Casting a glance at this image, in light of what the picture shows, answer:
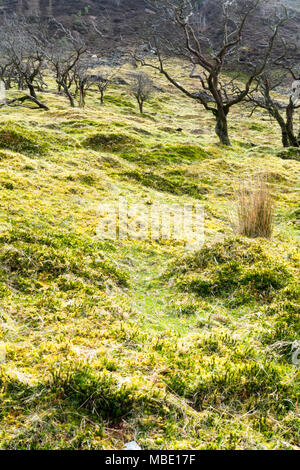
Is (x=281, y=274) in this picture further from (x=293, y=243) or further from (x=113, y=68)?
(x=113, y=68)

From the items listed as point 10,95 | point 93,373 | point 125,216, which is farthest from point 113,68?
point 93,373

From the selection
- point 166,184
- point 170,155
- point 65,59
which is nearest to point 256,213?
point 166,184

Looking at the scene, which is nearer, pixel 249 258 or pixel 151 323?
pixel 151 323

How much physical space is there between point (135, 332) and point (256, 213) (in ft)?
9.24

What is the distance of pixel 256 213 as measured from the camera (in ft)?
14.9

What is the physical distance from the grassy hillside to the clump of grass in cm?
40

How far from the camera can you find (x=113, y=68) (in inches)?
2248

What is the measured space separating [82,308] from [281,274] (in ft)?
7.17

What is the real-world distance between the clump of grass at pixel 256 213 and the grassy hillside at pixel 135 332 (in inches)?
15.7

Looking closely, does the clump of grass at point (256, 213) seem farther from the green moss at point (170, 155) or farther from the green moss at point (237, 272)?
the green moss at point (170, 155)

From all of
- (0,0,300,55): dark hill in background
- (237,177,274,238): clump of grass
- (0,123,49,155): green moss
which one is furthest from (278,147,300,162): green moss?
(0,0,300,55): dark hill in background

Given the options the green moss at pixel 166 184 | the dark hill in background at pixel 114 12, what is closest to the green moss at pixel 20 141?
the green moss at pixel 166 184

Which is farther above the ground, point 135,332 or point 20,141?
point 20,141

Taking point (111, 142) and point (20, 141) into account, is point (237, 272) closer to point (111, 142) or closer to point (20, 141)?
point (20, 141)
